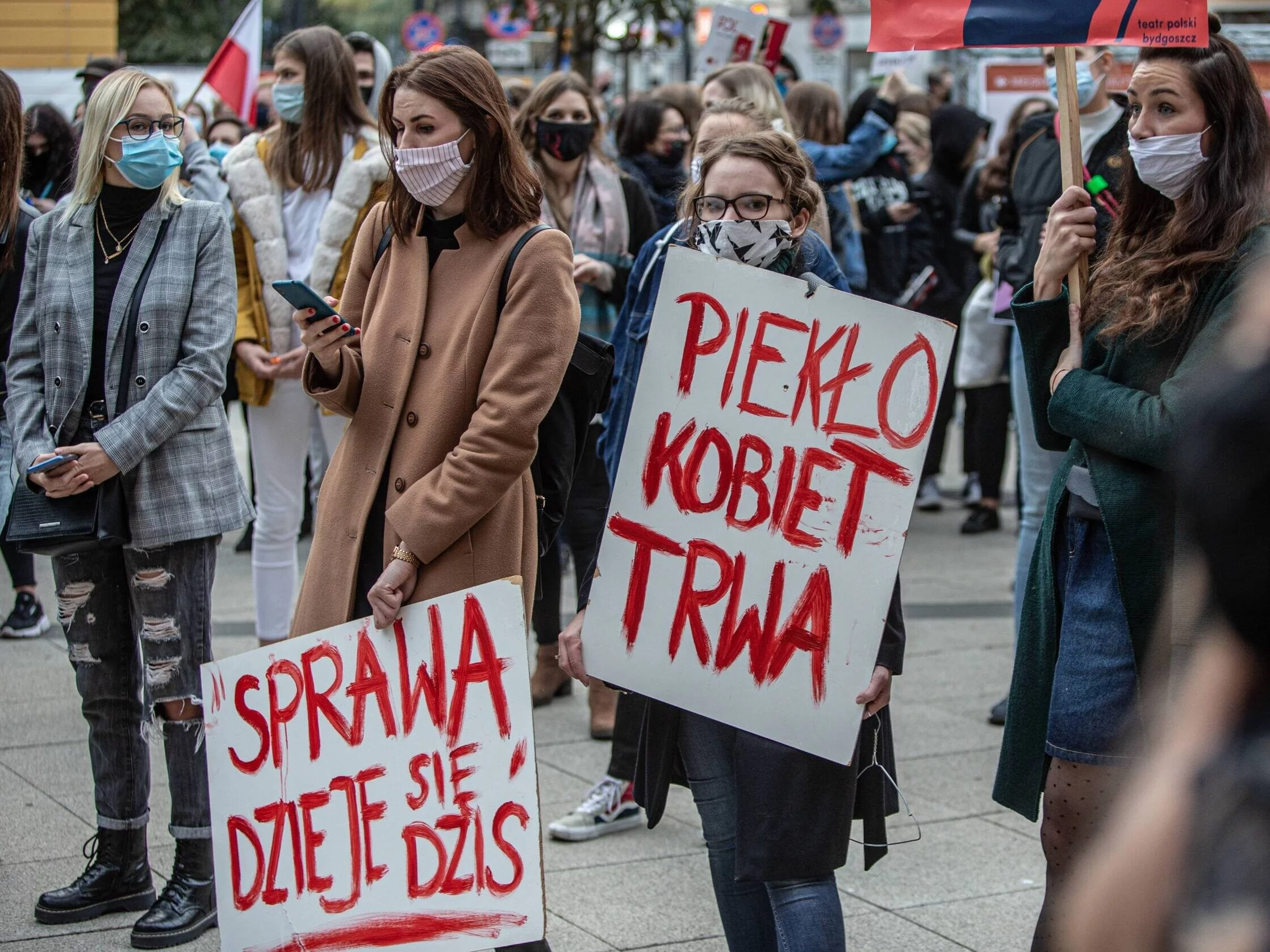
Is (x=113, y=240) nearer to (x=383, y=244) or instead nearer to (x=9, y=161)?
(x=9, y=161)

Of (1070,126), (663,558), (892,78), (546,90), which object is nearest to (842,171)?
(892,78)

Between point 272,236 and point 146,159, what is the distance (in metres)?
1.56

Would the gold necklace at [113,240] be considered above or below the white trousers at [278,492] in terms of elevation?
above

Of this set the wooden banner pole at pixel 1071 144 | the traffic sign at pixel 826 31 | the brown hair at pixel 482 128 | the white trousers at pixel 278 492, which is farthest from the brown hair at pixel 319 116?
the traffic sign at pixel 826 31

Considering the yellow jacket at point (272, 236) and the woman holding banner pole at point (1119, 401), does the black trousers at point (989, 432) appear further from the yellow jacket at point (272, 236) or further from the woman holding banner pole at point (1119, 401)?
the woman holding banner pole at point (1119, 401)

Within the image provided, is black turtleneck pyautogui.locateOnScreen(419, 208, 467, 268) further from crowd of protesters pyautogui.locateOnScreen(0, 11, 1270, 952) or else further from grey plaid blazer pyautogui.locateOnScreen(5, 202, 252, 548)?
grey plaid blazer pyautogui.locateOnScreen(5, 202, 252, 548)

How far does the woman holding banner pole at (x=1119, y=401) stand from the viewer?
278cm

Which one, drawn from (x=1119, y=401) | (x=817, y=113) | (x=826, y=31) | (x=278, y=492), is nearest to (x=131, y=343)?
(x=278, y=492)

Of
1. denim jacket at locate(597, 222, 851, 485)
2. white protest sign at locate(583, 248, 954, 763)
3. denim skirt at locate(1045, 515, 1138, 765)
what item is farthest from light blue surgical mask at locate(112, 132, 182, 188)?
denim skirt at locate(1045, 515, 1138, 765)

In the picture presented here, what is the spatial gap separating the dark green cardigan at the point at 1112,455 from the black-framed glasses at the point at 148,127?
2.05 metres

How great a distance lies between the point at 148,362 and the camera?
371 centimetres

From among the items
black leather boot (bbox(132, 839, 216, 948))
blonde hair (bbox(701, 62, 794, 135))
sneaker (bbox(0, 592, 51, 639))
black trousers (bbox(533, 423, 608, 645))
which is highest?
blonde hair (bbox(701, 62, 794, 135))

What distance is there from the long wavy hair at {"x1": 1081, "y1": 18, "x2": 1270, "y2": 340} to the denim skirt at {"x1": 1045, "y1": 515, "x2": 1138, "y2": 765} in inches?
15.5

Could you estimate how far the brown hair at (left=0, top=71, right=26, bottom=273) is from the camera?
4.01 m
